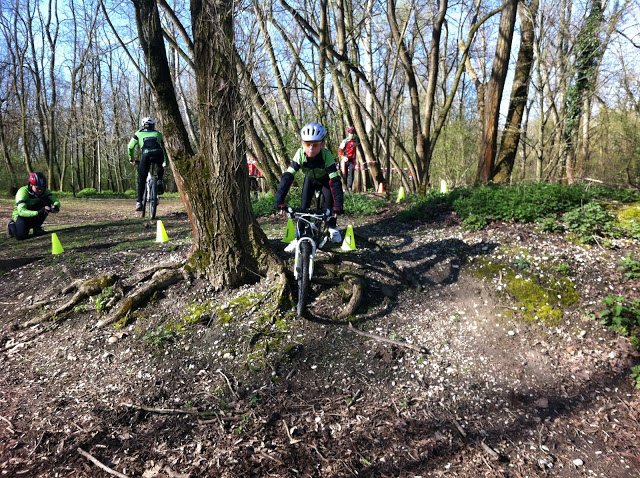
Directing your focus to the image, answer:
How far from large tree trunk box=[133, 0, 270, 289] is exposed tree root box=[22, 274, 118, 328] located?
122 centimetres

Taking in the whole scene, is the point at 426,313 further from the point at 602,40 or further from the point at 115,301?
the point at 602,40

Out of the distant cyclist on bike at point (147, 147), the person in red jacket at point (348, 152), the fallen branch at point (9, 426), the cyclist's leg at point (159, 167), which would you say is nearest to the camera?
the fallen branch at point (9, 426)

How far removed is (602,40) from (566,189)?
5.01 meters

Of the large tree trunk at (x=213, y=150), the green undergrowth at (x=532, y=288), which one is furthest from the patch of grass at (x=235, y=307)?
the green undergrowth at (x=532, y=288)

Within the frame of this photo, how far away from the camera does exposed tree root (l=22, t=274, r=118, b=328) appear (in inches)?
185

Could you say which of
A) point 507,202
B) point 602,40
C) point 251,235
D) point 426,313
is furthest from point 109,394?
point 602,40

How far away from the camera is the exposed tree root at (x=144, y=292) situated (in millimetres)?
4488

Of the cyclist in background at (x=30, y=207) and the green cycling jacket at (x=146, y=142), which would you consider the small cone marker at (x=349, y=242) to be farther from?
the cyclist in background at (x=30, y=207)

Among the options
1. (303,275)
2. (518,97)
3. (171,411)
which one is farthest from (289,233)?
(518,97)

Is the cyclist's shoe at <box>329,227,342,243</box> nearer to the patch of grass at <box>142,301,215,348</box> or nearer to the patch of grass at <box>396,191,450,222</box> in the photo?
the patch of grass at <box>142,301,215,348</box>

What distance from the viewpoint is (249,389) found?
11.6 ft

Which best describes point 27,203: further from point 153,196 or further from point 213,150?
point 213,150

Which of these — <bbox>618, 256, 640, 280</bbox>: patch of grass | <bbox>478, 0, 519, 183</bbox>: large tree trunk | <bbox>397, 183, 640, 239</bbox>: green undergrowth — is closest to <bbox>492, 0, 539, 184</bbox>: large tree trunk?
<bbox>478, 0, 519, 183</bbox>: large tree trunk

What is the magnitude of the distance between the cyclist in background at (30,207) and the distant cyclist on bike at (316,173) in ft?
18.5
